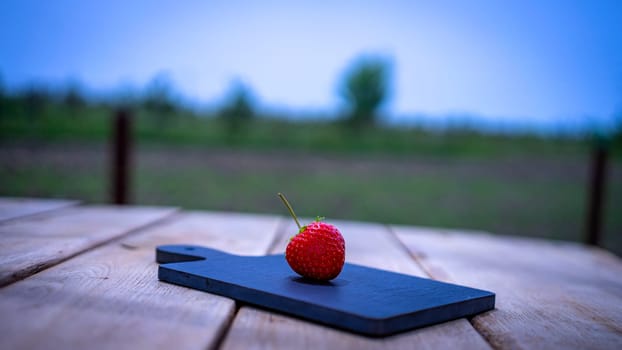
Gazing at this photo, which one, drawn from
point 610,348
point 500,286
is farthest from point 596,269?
point 610,348

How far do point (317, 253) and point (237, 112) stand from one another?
8.40 metres

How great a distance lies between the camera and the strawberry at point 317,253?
2.34 ft

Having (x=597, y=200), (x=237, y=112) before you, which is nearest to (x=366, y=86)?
(x=237, y=112)

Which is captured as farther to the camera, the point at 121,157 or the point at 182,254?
the point at 121,157

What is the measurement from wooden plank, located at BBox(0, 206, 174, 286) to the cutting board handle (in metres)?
0.14

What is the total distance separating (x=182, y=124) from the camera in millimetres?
8086

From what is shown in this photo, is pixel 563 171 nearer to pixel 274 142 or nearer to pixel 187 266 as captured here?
pixel 274 142

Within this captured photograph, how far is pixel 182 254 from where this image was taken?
84 cm

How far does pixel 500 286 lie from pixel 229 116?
8220 millimetres

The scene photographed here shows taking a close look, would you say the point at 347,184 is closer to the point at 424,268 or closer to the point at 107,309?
the point at 424,268

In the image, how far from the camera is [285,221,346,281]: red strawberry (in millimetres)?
714

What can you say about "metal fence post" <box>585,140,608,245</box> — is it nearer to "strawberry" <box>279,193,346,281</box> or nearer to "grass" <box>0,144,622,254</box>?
"grass" <box>0,144,622,254</box>

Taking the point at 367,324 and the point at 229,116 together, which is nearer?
the point at 367,324

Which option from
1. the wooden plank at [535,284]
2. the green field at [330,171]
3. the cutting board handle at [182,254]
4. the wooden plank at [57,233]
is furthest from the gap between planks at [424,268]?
the green field at [330,171]
